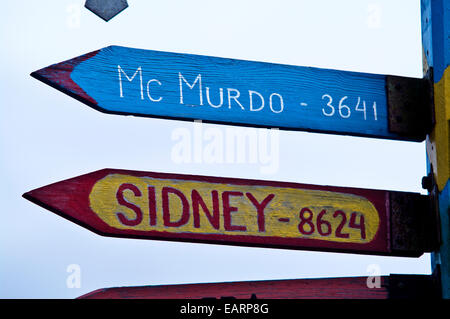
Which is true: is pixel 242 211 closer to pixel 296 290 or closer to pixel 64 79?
pixel 296 290

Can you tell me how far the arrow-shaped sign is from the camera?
405cm

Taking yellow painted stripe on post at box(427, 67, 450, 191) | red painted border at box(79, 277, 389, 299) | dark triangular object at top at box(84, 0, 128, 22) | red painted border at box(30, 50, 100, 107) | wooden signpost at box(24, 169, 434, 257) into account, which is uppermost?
dark triangular object at top at box(84, 0, 128, 22)

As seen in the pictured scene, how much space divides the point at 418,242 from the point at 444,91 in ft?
2.17

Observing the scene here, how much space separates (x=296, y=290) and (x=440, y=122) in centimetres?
98

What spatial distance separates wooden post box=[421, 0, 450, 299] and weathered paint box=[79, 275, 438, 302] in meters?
0.14

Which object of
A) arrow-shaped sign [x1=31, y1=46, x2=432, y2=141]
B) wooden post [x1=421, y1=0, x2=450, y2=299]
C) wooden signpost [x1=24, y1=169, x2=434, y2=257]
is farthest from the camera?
wooden post [x1=421, y1=0, x2=450, y2=299]

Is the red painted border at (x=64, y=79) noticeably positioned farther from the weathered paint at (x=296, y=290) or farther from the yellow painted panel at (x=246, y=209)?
the weathered paint at (x=296, y=290)

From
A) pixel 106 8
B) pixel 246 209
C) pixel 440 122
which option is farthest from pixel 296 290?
pixel 106 8

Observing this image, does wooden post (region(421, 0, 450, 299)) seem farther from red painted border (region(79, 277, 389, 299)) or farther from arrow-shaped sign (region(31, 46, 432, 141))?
red painted border (region(79, 277, 389, 299))

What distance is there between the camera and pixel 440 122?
14.0 ft

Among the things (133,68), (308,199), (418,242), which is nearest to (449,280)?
(418,242)

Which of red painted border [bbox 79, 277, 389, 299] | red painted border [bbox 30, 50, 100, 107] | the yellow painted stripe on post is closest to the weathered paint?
red painted border [bbox 79, 277, 389, 299]

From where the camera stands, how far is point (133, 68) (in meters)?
4.11
